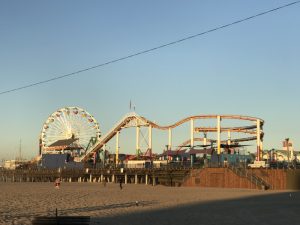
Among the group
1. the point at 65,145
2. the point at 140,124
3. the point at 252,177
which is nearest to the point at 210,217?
the point at 252,177

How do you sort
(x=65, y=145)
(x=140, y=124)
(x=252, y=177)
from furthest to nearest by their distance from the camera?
1. (x=65, y=145)
2. (x=140, y=124)
3. (x=252, y=177)

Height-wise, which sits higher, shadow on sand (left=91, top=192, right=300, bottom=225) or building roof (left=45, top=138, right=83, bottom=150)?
building roof (left=45, top=138, right=83, bottom=150)

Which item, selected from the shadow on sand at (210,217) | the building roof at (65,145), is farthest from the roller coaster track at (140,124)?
the shadow on sand at (210,217)

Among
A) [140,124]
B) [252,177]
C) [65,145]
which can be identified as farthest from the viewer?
[65,145]

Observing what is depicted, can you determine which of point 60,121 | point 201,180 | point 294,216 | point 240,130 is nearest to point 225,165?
point 201,180

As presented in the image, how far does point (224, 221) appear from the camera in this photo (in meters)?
20.0

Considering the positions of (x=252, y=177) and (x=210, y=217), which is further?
(x=252, y=177)

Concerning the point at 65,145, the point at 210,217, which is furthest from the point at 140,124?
the point at 210,217

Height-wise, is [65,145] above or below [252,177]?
above

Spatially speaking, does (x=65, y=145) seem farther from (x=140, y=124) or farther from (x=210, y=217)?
(x=210, y=217)

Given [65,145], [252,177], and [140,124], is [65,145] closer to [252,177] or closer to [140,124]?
[140,124]

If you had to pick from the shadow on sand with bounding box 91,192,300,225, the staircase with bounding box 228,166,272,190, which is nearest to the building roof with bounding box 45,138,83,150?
the staircase with bounding box 228,166,272,190

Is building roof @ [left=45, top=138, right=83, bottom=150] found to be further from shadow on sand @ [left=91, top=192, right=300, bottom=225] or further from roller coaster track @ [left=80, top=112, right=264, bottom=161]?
shadow on sand @ [left=91, top=192, right=300, bottom=225]

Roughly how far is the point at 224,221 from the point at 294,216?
16.1 feet
